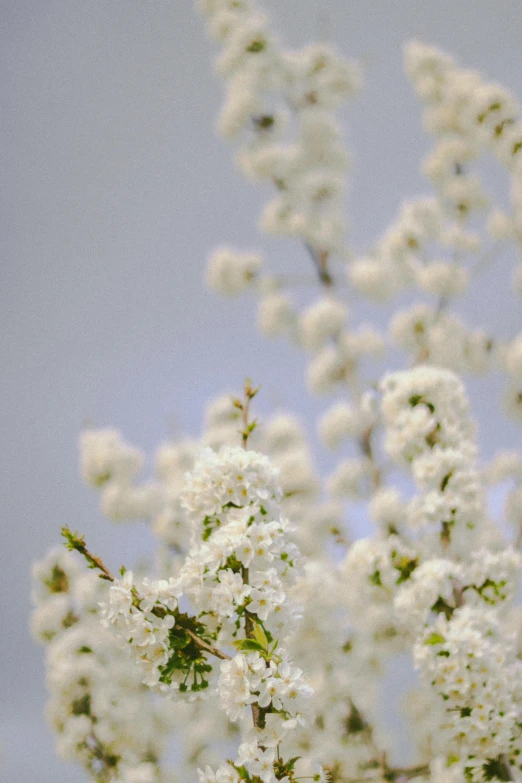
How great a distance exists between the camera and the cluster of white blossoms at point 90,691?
4.29 metres

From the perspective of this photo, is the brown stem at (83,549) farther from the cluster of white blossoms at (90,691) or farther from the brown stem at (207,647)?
the cluster of white blossoms at (90,691)

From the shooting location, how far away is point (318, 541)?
18.6ft

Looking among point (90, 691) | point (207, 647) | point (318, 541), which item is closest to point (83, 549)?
point (207, 647)

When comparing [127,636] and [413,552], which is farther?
[413,552]

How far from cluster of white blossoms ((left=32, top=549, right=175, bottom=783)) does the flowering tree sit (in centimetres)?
2

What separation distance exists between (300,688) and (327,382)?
4350 millimetres

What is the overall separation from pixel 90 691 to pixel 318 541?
84.3 inches

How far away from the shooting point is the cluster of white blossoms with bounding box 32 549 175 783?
4289 mm

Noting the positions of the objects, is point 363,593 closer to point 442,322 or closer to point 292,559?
point 292,559

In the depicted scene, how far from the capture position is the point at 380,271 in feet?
19.3

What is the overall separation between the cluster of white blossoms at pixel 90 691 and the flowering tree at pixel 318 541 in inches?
0.6

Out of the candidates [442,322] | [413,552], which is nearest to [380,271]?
[442,322]

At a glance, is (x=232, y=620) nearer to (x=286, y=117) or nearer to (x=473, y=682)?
(x=473, y=682)

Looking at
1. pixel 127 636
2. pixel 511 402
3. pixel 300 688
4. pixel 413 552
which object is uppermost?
pixel 511 402
